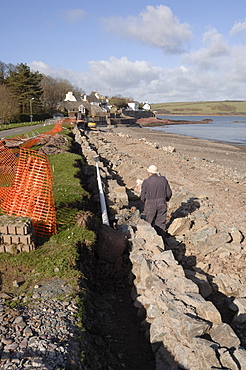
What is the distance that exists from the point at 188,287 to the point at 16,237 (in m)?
3.31

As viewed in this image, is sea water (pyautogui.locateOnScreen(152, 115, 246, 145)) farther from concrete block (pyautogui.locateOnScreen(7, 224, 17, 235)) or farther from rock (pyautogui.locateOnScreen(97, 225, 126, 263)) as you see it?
concrete block (pyautogui.locateOnScreen(7, 224, 17, 235))

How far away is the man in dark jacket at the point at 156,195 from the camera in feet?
24.9

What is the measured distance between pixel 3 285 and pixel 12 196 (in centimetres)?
362

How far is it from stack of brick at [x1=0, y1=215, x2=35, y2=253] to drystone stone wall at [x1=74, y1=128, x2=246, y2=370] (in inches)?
85.5

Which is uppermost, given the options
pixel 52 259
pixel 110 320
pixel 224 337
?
pixel 52 259

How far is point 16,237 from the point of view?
564cm

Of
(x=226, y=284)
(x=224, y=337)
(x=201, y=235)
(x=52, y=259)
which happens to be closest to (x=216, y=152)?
(x=201, y=235)

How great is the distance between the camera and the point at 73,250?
19.2ft

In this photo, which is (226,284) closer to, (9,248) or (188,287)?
(188,287)

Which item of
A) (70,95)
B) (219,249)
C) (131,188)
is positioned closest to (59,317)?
(219,249)

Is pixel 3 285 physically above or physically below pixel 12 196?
below

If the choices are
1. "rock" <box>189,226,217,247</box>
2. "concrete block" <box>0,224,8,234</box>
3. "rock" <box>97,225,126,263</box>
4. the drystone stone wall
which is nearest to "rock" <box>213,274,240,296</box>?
the drystone stone wall

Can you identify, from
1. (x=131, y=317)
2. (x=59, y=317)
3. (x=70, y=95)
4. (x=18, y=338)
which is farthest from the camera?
(x=70, y=95)

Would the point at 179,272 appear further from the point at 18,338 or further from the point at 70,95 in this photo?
the point at 70,95
